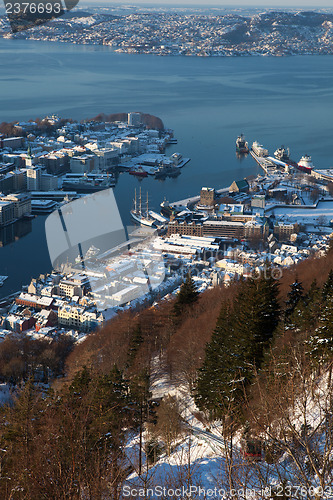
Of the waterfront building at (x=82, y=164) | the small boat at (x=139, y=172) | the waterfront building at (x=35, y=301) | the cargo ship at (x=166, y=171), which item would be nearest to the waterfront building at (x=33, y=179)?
the waterfront building at (x=82, y=164)

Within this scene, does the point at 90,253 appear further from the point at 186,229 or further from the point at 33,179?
the point at 33,179

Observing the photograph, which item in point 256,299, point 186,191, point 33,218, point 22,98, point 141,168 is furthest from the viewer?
point 22,98

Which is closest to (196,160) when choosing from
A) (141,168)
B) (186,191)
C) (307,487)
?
(141,168)

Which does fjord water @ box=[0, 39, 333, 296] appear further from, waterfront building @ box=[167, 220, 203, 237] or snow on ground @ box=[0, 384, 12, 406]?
snow on ground @ box=[0, 384, 12, 406]

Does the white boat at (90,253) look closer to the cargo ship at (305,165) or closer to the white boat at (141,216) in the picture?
the white boat at (141,216)

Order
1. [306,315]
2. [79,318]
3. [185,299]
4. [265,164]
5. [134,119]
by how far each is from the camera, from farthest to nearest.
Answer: [134,119] < [265,164] < [79,318] < [185,299] < [306,315]

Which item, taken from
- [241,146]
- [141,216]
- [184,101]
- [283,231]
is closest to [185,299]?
[283,231]

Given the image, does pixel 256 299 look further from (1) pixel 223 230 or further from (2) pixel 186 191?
(2) pixel 186 191

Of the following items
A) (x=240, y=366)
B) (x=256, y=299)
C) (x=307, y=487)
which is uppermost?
(x=307, y=487)

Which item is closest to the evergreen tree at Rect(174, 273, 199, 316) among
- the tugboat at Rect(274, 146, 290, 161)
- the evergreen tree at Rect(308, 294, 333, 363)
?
the evergreen tree at Rect(308, 294, 333, 363)
